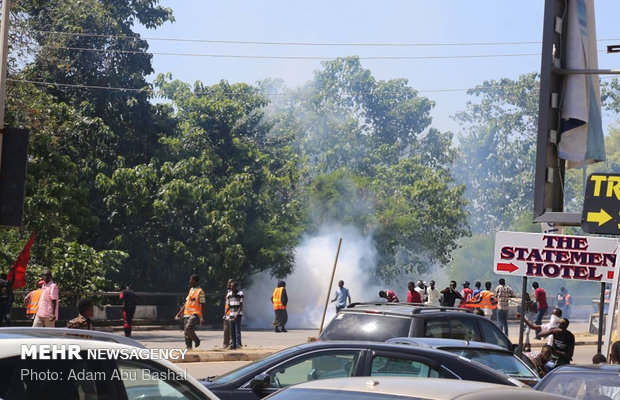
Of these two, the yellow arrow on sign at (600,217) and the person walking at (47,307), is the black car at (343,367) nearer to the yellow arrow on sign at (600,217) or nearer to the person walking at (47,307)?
the yellow arrow on sign at (600,217)

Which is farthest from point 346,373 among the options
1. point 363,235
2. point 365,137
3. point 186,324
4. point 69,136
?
point 365,137

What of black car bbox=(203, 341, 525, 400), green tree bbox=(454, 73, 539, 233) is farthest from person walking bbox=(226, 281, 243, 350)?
A: green tree bbox=(454, 73, 539, 233)

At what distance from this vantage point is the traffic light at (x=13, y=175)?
39.1 ft

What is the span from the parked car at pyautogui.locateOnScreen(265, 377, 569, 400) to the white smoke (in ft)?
114

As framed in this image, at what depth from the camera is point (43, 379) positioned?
530cm

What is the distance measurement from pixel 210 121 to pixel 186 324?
20577 mm

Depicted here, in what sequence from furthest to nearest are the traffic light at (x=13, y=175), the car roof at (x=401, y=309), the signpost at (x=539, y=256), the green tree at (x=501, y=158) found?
the green tree at (x=501, y=158) → the signpost at (x=539, y=256) → the car roof at (x=401, y=309) → the traffic light at (x=13, y=175)

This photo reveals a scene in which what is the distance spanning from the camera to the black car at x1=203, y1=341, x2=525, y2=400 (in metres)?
8.91

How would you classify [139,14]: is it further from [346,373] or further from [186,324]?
[346,373]

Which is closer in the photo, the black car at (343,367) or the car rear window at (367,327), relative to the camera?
the black car at (343,367)

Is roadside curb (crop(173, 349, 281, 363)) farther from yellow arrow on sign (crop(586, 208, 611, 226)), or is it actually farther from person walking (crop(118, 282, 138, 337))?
yellow arrow on sign (crop(586, 208, 611, 226))

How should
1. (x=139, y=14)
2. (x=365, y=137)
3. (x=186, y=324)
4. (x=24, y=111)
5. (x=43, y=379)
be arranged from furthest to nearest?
1. (x=365, y=137)
2. (x=139, y=14)
3. (x=24, y=111)
4. (x=186, y=324)
5. (x=43, y=379)

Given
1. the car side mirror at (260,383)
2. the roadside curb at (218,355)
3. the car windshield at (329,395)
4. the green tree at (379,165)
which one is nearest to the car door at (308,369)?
the car side mirror at (260,383)

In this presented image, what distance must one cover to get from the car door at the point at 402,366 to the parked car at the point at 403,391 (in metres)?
3.40
